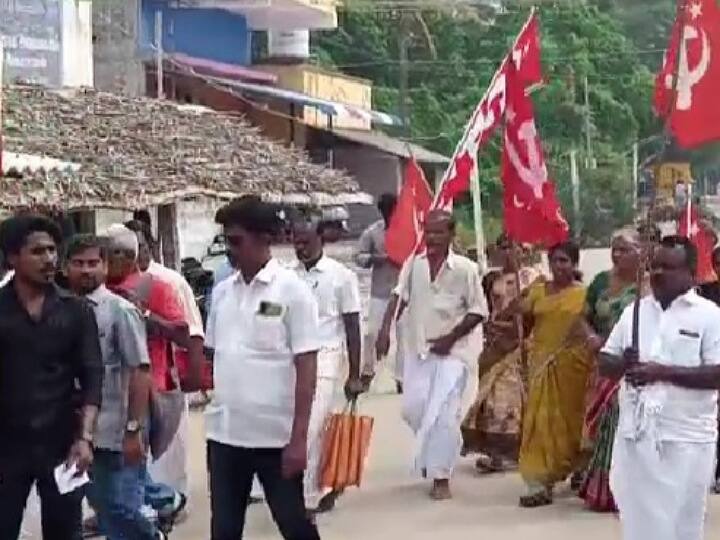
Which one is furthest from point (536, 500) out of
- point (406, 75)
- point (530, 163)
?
point (406, 75)

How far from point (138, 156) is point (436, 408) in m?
6.37

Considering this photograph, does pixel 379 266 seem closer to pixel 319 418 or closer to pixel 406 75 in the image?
pixel 319 418

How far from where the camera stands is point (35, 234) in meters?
6.39

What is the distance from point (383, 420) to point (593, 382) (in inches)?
179

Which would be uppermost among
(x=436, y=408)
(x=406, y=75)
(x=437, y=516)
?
(x=406, y=75)

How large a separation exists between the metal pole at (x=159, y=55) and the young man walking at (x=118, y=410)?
16.6 metres

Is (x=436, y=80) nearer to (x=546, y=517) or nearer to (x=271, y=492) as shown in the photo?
(x=546, y=517)

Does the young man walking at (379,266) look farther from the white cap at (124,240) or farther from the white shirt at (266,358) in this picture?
the white shirt at (266,358)

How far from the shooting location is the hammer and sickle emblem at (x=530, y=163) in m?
11.2

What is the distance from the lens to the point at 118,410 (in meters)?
7.25

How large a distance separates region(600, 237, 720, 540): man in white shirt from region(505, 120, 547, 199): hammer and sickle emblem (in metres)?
4.24

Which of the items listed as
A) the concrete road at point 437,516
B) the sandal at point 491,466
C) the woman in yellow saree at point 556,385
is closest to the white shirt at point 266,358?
the concrete road at point 437,516

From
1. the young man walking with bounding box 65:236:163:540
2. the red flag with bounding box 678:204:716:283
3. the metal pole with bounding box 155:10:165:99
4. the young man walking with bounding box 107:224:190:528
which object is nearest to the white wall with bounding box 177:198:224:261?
the metal pole with bounding box 155:10:165:99

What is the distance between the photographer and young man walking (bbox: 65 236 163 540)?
7117 mm
